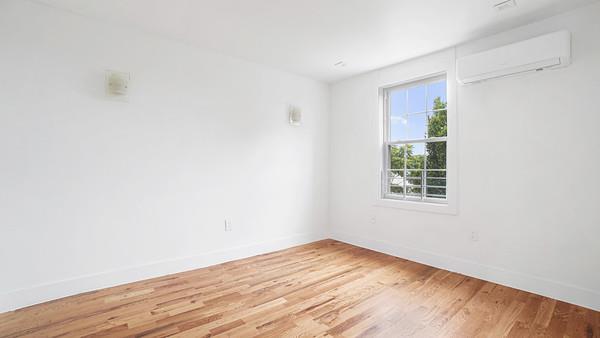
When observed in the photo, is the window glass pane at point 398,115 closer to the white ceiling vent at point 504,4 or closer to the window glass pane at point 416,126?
the window glass pane at point 416,126

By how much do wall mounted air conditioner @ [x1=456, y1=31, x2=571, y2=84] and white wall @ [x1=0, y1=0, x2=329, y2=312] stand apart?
2333 mm

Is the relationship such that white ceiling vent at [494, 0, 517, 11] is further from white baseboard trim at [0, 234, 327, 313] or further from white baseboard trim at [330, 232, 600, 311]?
white baseboard trim at [0, 234, 327, 313]

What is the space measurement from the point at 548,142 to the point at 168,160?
3.76 meters

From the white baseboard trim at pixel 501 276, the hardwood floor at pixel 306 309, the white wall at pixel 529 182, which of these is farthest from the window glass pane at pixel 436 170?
the hardwood floor at pixel 306 309

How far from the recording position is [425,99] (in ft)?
12.0

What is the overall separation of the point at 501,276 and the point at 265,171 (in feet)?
9.62

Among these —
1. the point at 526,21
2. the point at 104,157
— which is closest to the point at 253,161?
the point at 104,157

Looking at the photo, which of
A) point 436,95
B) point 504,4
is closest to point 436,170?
point 436,95

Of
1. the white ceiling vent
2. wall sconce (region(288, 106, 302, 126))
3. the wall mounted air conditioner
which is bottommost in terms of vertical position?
wall sconce (region(288, 106, 302, 126))

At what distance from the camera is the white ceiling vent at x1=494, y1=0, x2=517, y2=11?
235 centimetres

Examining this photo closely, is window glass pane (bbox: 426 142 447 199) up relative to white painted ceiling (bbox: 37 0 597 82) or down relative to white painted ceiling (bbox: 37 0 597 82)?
down

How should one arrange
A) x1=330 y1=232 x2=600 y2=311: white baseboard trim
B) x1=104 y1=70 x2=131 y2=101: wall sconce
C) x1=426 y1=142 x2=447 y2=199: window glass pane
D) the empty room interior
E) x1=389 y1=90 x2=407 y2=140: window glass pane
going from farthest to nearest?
x1=389 y1=90 x2=407 y2=140: window glass pane → x1=426 y1=142 x2=447 y2=199: window glass pane → x1=104 y1=70 x2=131 y2=101: wall sconce → x1=330 y1=232 x2=600 y2=311: white baseboard trim → the empty room interior

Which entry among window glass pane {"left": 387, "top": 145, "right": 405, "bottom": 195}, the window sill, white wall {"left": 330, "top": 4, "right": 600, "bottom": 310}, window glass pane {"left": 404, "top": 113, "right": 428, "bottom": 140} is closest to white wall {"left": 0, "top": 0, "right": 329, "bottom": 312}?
the window sill

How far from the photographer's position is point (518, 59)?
263 centimetres
